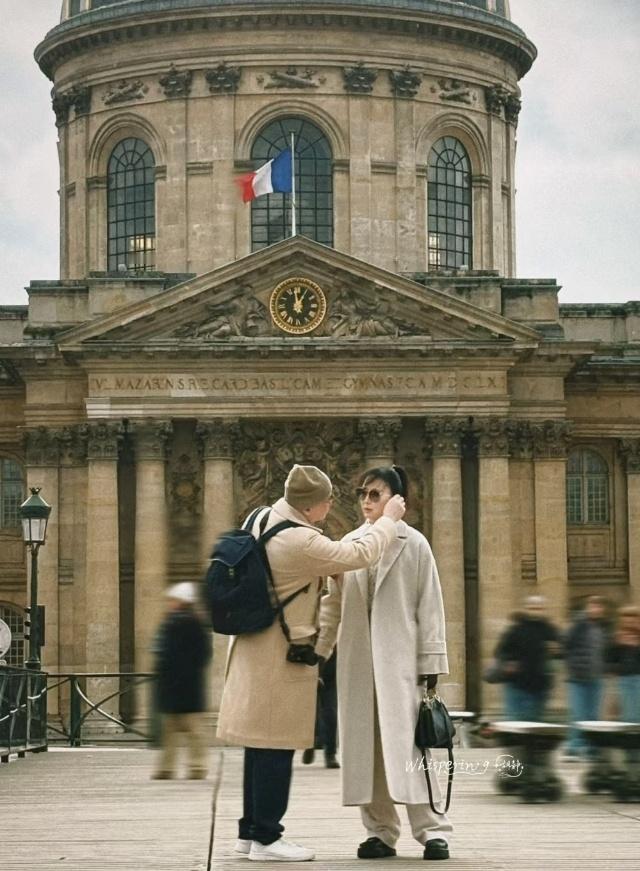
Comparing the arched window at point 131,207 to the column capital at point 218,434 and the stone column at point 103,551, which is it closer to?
the stone column at point 103,551

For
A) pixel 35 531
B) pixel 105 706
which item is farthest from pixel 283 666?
pixel 105 706

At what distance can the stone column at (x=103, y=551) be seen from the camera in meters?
51.6

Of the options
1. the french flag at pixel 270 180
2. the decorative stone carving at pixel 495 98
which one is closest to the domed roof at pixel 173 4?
Answer: the decorative stone carving at pixel 495 98

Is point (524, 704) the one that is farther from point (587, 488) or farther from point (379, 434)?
point (587, 488)

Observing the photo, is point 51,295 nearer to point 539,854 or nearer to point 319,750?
point 319,750

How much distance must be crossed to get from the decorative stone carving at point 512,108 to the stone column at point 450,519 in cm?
1372

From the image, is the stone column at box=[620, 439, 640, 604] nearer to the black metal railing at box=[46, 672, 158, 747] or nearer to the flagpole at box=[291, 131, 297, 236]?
the flagpole at box=[291, 131, 297, 236]

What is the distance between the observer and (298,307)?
52.5 m

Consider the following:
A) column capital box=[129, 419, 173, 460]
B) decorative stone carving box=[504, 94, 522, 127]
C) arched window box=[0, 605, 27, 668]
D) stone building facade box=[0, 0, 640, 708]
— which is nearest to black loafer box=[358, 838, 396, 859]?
stone building facade box=[0, 0, 640, 708]

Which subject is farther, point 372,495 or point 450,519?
point 450,519

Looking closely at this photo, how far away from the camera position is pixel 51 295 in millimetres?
55469

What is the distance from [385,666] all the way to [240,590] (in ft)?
3.42

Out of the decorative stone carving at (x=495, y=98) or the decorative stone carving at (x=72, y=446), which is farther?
the decorative stone carving at (x=495, y=98)

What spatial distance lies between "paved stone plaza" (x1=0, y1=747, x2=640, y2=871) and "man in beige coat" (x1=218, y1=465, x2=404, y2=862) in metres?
0.52
